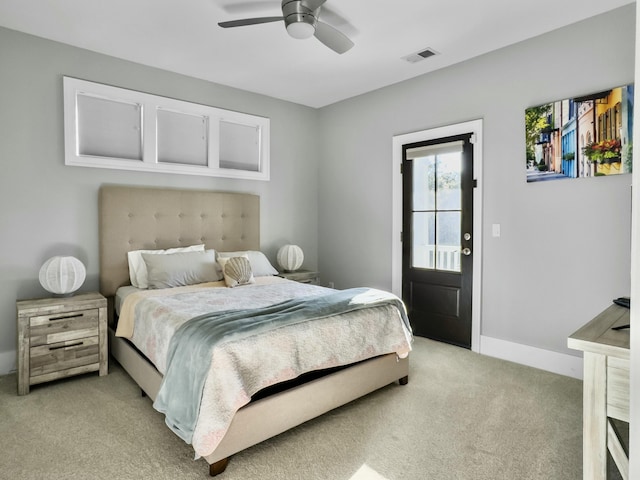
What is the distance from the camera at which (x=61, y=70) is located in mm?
3312

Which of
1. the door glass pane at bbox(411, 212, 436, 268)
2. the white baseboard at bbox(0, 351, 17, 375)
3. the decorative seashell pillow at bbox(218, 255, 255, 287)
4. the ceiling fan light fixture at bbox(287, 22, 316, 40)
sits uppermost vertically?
the ceiling fan light fixture at bbox(287, 22, 316, 40)

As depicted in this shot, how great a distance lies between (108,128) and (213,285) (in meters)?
1.72

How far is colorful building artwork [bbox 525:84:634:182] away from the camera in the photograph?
2717 millimetres

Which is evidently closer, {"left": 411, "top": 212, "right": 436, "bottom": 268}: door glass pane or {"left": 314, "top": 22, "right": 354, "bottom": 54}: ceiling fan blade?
{"left": 314, "top": 22, "right": 354, "bottom": 54}: ceiling fan blade

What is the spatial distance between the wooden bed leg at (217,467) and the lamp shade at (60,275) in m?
1.96

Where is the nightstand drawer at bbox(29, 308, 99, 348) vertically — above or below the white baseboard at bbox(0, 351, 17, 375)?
above

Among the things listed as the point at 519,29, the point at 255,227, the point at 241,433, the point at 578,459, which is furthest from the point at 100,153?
the point at 578,459

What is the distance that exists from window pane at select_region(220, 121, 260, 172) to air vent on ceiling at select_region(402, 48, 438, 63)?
1.88 m

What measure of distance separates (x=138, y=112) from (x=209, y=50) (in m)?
0.94

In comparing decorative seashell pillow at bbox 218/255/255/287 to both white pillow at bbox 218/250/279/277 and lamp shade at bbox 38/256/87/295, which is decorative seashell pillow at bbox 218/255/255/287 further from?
lamp shade at bbox 38/256/87/295

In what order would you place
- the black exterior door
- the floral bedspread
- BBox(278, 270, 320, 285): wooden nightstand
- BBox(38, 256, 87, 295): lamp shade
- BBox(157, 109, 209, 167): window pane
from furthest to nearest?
BBox(278, 270, 320, 285): wooden nightstand → BBox(157, 109, 209, 167): window pane → the black exterior door → BBox(38, 256, 87, 295): lamp shade → the floral bedspread

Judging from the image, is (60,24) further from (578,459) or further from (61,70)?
(578,459)

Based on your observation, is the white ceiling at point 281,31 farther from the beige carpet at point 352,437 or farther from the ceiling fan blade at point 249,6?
the beige carpet at point 352,437

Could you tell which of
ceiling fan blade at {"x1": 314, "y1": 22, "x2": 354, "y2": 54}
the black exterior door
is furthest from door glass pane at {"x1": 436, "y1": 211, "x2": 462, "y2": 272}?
ceiling fan blade at {"x1": 314, "y1": 22, "x2": 354, "y2": 54}
